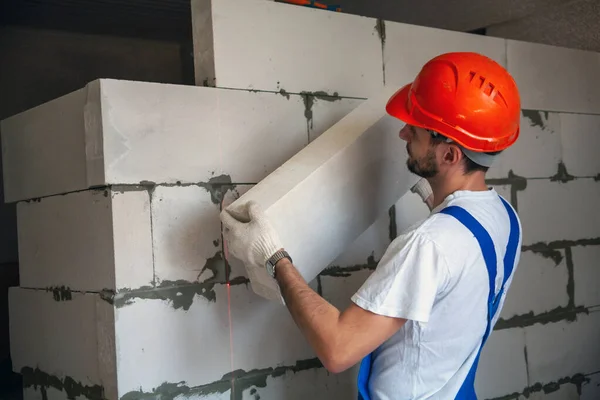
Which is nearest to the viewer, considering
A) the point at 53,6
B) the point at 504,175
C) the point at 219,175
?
the point at 219,175

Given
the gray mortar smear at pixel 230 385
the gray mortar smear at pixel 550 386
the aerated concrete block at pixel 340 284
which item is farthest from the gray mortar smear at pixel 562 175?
the gray mortar smear at pixel 230 385

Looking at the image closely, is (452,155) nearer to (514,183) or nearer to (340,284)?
(340,284)

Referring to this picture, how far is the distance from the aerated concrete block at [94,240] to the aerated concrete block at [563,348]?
1.93m

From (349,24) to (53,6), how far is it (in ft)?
9.39

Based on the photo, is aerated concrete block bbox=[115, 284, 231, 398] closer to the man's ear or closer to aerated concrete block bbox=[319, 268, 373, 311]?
aerated concrete block bbox=[319, 268, 373, 311]

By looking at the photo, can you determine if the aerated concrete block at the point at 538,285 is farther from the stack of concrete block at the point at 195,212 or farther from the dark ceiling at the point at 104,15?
the dark ceiling at the point at 104,15

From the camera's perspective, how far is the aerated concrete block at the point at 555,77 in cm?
305

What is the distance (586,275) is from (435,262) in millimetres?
2000

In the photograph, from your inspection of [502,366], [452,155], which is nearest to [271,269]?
[452,155]

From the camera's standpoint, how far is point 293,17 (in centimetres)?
240

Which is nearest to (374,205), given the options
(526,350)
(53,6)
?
(526,350)

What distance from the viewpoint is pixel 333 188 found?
1.98m

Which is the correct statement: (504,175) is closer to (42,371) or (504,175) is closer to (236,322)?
(236,322)

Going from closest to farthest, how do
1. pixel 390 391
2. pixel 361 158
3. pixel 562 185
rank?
pixel 390 391 < pixel 361 158 < pixel 562 185
